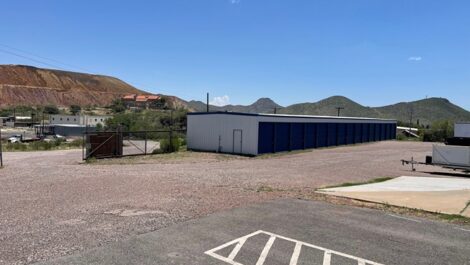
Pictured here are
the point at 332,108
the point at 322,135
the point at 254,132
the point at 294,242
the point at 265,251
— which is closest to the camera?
the point at 265,251

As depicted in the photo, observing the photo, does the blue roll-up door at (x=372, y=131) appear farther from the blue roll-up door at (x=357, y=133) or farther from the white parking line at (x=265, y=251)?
the white parking line at (x=265, y=251)

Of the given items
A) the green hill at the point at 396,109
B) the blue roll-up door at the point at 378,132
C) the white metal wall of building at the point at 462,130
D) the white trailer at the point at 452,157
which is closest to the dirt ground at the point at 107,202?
the white trailer at the point at 452,157

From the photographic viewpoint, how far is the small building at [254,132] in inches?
1364

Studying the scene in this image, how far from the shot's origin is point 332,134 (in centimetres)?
4691

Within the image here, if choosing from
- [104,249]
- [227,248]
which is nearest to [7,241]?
[104,249]

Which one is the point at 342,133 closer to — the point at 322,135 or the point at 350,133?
the point at 350,133

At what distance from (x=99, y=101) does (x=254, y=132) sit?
158358 mm

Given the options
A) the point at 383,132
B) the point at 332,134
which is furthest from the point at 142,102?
the point at 332,134

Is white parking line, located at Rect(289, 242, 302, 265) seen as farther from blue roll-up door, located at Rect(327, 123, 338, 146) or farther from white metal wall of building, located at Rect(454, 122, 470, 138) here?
blue roll-up door, located at Rect(327, 123, 338, 146)

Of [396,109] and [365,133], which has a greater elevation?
[396,109]

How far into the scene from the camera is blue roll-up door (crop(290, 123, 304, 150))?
39.1m

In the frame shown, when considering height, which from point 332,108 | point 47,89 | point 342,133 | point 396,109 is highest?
point 47,89

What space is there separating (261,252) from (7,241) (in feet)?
13.9

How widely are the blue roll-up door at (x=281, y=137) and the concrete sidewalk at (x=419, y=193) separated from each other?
19019 millimetres
